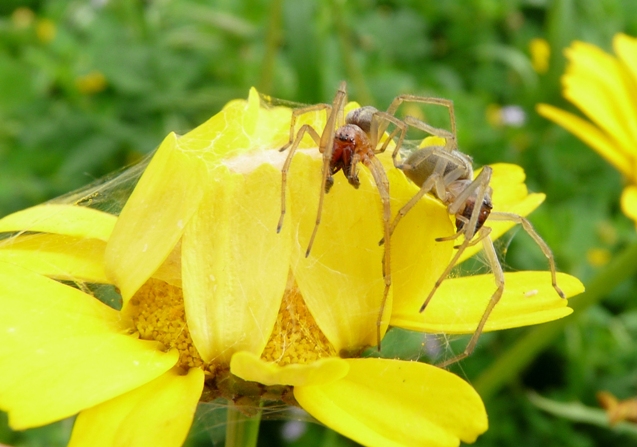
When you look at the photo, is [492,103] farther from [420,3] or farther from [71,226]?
[71,226]

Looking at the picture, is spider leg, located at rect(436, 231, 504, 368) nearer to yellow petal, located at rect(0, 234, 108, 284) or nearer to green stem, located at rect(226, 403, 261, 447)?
green stem, located at rect(226, 403, 261, 447)

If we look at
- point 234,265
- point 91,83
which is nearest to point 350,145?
point 234,265

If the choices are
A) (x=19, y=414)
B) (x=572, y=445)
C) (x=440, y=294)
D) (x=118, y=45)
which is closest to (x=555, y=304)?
(x=440, y=294)

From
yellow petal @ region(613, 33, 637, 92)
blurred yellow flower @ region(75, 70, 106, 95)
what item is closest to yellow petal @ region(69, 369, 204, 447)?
yellow petal @ region(613, 33, 637, 92)

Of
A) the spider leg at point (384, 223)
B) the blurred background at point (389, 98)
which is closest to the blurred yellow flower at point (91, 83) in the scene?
the blurred background at point (389, 98)

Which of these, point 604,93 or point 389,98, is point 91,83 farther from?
point 604,93
